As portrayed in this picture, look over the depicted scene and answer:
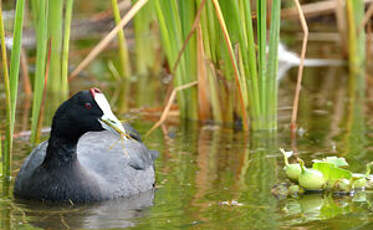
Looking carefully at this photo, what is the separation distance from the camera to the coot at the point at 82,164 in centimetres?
446

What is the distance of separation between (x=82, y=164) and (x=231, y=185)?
3.08 feet

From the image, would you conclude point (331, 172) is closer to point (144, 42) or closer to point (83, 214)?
point (83, 214)

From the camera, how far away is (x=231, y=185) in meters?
4.92

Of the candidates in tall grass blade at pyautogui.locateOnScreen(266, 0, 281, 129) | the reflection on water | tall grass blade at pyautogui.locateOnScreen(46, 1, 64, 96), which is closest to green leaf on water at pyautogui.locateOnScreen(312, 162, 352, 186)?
the reflection on water

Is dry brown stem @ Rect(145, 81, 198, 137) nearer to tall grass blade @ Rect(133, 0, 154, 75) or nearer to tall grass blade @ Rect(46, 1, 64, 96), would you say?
tall grass blade @ Rect(46, 1, 64, 96)

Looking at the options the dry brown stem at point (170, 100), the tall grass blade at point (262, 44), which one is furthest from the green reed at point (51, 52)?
the tall grass blade at point (262, 44)

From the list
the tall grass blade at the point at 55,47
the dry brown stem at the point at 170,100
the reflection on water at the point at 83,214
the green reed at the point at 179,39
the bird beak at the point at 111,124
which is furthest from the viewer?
the tall grass blade at the point at 55,47

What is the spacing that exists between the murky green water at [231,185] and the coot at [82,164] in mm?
91

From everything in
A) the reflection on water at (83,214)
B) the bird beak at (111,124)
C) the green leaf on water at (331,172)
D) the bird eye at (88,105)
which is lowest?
the reflection on water at (83,214)

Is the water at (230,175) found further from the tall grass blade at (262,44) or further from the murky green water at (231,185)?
Answer: the tall grass blade at (262,44)

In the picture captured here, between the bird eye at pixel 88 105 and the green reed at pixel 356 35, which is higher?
the green reed at pixel 356 35

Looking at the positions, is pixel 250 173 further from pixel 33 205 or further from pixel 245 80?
pixel 33 205

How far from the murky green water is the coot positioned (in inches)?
3.6

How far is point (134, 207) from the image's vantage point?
15.0ft
